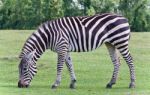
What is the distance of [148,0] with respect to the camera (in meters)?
33.6

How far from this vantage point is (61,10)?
2809 cm

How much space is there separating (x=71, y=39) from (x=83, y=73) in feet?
12.2

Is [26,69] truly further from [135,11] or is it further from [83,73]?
[135,11]

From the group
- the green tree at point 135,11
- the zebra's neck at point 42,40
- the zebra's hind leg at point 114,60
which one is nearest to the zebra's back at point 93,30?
the zebra's neck at point 42,40

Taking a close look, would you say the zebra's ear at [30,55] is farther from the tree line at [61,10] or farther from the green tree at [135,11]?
the green tree at [135,11]

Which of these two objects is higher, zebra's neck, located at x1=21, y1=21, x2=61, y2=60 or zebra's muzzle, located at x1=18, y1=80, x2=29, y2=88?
zebra's neck, located at x1=21, y1=21, x2=61, y2=60

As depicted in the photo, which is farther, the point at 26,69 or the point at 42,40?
the point at 42,40

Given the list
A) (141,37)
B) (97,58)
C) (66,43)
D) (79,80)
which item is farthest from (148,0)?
(66,43)

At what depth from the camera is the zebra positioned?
45.9ft

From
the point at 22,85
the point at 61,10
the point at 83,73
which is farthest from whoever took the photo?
the point at 61,10

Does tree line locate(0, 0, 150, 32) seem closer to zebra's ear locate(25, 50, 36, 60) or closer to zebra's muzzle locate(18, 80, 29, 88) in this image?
zebra's ear locate(25, 50, 36, 60)

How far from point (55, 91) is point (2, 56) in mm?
9360

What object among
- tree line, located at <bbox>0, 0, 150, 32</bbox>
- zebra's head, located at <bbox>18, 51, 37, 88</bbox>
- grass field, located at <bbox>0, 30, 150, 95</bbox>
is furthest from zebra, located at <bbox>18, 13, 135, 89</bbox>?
tree line, located at <bbox>0, 0, 150, 32</bbox>

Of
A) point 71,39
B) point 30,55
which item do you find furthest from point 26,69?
point 71,39
